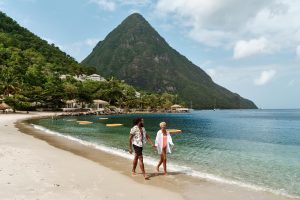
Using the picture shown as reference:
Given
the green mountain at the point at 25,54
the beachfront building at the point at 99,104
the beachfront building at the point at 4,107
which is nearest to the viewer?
the beachfront building at the point at 4,107

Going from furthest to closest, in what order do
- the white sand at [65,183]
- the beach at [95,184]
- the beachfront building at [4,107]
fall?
the beachfront building at [4,107], the beach at [95,184], the white sand at [65,183]

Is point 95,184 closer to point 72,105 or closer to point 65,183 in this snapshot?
point 65,183

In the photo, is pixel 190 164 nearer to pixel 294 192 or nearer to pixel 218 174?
pixel 218 174

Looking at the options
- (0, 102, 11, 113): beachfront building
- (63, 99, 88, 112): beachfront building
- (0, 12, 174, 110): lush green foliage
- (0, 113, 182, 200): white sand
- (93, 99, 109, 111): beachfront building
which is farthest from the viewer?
(93, 99, 109, 111): beachfront building

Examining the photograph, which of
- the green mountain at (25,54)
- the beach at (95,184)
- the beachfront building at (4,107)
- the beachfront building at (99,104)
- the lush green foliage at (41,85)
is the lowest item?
the beach at (95,184)

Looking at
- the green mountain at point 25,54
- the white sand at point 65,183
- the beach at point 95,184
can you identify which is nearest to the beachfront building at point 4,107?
the green mountain at point 25,54

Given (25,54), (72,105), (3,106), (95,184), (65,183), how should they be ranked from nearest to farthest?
(65,183) < (95,184) < (3,106) < (72,105) < (25,54)

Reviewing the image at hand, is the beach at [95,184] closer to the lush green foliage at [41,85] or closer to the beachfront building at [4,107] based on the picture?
the beachfront building at [4,107]

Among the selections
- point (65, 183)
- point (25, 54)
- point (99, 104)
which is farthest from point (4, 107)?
point (25, 54)

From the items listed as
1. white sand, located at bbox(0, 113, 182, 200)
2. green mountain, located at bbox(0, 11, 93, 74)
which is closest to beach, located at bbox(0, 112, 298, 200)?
white sand, located at bbox(0, 113, 182, 200)

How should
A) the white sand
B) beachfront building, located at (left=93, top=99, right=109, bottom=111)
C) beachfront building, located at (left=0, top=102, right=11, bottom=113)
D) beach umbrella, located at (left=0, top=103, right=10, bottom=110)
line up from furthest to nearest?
beachfront building, located at (left=93, top=99, right=109, bottom=111)
beachfront building, located at (left=0, top=102, right=11, bottom=113)
beach umbrella, located at (left=0, top=103, right=10, bottom=110)
the white sand

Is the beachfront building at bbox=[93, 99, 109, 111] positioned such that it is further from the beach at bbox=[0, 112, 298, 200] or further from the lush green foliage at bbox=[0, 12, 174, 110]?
the beach at bbox=[0, 112, 298, 200]

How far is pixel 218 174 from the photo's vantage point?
648 inches

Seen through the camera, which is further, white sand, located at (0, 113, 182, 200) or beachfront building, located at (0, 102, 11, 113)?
beachfront building, located at (0, 102, 11, 113)
